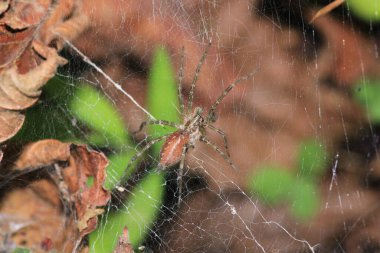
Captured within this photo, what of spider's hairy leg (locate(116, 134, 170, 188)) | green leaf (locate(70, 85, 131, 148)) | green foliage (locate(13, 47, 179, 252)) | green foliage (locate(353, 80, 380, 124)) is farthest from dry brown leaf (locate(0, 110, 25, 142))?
green foliage (locate(353, 80, 380, 124))

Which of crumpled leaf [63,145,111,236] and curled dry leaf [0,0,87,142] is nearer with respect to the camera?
curled dry leaf [0,0,87,142]

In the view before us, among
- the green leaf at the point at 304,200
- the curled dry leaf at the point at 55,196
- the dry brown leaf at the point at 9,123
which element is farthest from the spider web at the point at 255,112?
the dry brown leaf at the point at 9,123

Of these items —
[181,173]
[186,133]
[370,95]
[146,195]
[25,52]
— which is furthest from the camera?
[186,133]

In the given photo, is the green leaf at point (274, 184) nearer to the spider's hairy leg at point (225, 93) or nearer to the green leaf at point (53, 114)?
the spider's hairy leg at point (225, 93)

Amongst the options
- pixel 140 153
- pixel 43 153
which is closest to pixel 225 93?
pixel 140 153

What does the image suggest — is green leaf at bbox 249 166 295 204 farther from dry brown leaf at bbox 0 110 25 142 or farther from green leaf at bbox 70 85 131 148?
dry brown leaf at bbox 0 110 25 142

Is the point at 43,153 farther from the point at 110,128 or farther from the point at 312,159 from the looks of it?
the point at 312,159
